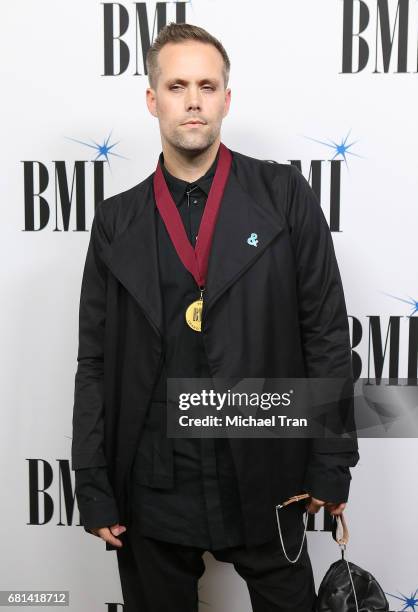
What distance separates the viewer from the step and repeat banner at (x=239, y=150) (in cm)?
204

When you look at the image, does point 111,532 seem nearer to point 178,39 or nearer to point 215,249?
point 215,249

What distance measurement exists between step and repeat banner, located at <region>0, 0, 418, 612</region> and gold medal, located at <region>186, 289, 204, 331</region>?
69 cm

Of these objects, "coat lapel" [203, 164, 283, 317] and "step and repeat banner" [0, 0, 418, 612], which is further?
"step and repeat banner" [0, 0, 418, 612]

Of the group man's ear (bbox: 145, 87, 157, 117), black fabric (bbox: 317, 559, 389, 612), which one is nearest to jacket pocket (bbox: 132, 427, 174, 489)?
black fabric (bbox: 317, 559, 389, 612)

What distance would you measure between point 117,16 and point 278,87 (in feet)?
1.68

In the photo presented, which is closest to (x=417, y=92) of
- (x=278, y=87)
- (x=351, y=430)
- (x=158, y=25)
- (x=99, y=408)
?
(x=278, y=87)

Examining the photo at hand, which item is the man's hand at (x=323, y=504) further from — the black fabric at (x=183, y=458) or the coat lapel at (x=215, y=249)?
the coat lapel at (x=215, y=249)

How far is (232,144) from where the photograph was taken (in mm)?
2092

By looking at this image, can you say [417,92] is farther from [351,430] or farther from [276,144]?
[351,430]

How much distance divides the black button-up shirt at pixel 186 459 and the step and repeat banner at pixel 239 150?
21.7 inches

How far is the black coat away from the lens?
5.11ft

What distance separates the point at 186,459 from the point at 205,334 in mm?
293

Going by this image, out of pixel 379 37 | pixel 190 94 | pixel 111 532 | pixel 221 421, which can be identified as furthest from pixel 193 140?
pixel 111 532

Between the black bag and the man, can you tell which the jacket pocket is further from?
the black bag
